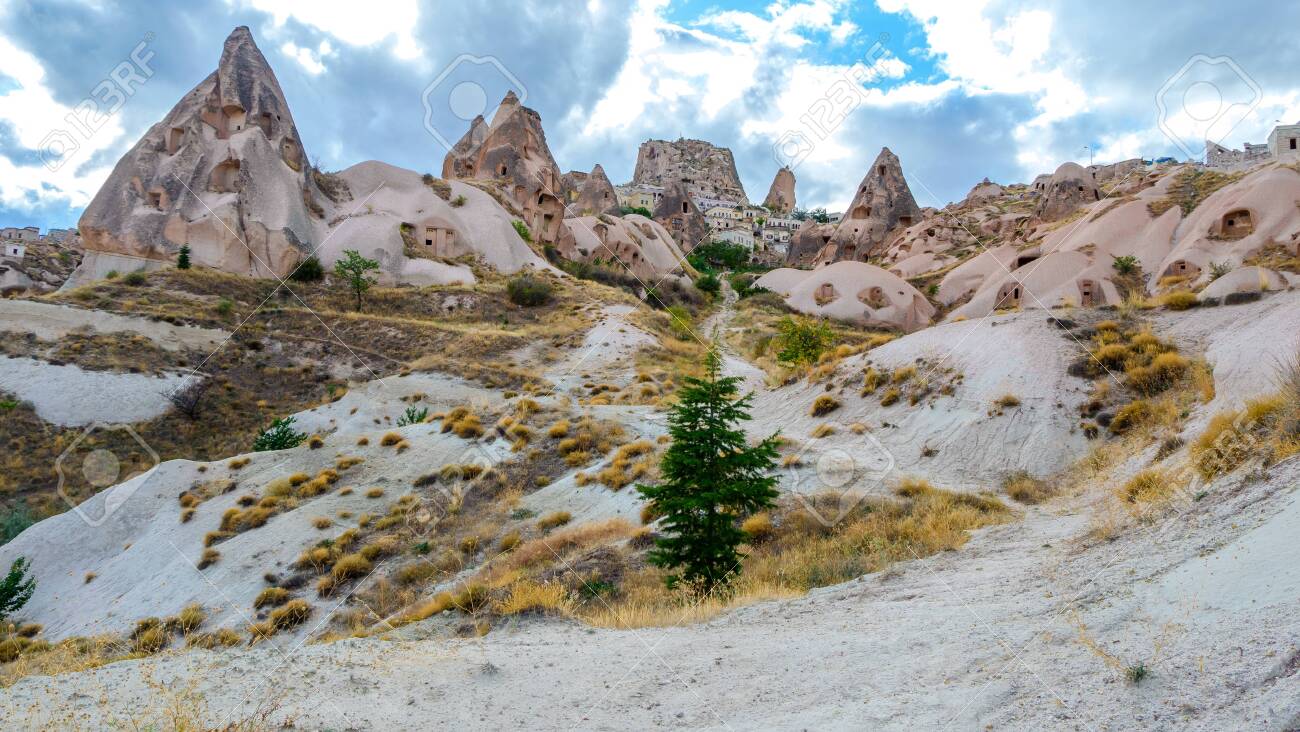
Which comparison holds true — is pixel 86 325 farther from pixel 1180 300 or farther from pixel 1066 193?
pixel 1066 193

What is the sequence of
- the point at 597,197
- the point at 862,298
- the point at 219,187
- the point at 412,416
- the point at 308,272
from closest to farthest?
the point at 412,416, the point at 308,272, the point at 219,187, the point at 862,298, the point at 597,197

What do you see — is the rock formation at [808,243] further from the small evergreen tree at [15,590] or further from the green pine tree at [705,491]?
the small evergreen tree at [15,590]

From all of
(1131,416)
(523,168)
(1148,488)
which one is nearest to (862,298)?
(523,168)

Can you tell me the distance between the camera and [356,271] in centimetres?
3556

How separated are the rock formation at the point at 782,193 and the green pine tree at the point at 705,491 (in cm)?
10481

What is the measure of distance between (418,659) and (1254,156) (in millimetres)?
68524

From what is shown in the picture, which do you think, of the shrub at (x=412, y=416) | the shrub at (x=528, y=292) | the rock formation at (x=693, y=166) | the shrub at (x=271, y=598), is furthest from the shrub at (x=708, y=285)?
the rock formation at (x=693, y=166)

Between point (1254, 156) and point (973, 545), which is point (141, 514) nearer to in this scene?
point (973, 545)

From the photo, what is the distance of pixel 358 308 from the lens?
3538 cm

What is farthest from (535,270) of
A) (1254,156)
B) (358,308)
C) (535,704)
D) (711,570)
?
(1254,156)

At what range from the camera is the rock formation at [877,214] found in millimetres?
59375

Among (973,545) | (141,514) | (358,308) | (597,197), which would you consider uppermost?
(597,197)

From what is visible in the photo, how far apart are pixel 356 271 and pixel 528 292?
852 cm

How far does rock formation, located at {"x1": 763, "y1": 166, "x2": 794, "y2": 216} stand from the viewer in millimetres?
110375
